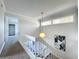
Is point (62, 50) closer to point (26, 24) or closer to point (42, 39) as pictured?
point (42, 39)

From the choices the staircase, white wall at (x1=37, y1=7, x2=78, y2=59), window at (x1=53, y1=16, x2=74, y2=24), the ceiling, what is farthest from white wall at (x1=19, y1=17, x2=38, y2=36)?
window at (x1=53, y1=16, x2=74, y2=24)

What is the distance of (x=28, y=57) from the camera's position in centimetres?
269

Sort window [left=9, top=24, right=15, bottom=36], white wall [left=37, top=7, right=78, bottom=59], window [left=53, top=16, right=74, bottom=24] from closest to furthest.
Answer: white wall [left=37, top=7, right=78, bottom=59] → window [left=53, top=16, right=74, bottom=24] → window [left=9, top=24, right=15, bottom=36]

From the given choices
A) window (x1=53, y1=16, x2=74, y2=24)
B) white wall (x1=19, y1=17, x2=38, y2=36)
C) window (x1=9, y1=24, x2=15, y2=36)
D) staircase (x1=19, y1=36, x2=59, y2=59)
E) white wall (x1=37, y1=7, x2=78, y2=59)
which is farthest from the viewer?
white wall (x1=19, y1=17, x2=38, y2=36)

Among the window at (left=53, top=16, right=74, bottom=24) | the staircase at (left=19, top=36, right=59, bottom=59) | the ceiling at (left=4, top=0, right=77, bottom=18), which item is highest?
the ceiling at (left=4, top=0, right=77, bottom=18)

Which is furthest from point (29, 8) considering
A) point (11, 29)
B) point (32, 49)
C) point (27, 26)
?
point (32, 49)

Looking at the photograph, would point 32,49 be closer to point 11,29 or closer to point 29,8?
point 11,29

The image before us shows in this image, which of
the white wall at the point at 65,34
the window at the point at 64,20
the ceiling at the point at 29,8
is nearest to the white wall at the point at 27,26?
the ceiling at the point at 29,8

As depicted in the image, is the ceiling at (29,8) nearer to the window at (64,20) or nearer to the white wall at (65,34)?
the window at (64,20)

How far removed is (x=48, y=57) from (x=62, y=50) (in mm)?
726

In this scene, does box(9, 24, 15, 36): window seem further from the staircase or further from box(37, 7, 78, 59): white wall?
box(37, 7, 78, 59): white wall

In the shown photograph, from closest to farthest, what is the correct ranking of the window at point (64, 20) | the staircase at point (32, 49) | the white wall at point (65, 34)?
the staircase at point (32, 49) < the white wall at point (65, 34) < the window at point (64, 20)

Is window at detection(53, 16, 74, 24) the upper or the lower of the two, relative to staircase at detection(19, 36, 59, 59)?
upper

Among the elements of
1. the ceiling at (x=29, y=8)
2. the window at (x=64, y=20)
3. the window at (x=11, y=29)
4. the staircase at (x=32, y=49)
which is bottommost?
the staircase at (x=32, y=49)
